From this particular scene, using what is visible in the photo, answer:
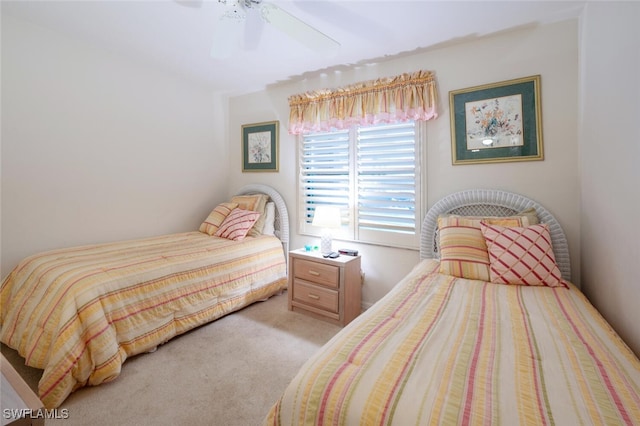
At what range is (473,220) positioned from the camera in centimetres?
219

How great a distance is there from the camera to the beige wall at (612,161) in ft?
4.23

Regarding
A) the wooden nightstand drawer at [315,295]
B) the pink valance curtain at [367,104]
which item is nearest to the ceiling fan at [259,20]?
the pink valance curtain at [367,104]

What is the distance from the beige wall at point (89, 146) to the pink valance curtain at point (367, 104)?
147 centimetres

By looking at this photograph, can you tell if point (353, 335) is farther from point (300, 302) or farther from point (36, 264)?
point (36, 264)

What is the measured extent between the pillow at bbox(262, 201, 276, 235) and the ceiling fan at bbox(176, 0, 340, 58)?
1.75 m

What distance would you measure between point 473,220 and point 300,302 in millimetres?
1694

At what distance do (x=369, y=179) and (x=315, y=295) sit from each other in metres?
1.23

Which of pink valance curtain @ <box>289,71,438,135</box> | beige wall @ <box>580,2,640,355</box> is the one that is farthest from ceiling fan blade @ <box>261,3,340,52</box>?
beige wall @ <box>580,2,640,355</box>

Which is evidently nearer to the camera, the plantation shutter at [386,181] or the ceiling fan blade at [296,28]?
the ceiling fan blade at [296,28]

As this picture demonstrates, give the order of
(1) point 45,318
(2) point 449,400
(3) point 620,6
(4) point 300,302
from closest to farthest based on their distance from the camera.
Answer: (2) point 449,400 → (3) point 620,6 → (1) point 45,318 → (4) point 300,302

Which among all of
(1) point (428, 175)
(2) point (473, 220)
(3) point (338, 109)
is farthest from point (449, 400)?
(3) point (338, 109)

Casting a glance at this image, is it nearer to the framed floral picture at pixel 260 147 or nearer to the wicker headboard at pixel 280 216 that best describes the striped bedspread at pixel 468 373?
the wicker headboard at pixel 280 216

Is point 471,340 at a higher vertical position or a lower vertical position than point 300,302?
higher

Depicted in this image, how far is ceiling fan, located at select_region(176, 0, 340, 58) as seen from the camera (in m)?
1.74
